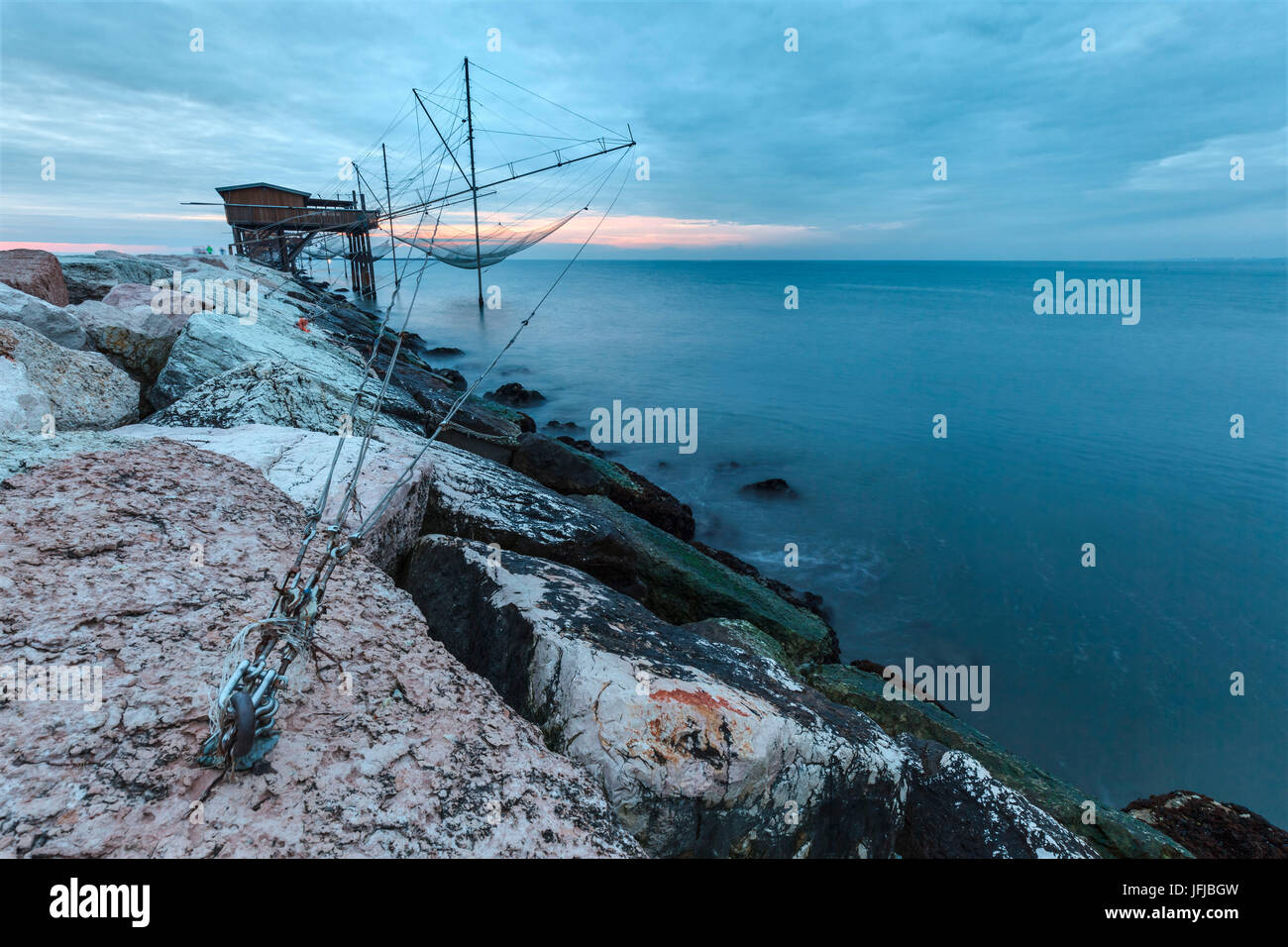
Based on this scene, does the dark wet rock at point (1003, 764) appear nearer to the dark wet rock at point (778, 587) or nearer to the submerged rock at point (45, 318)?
the dark wet rock at point (778, 587)

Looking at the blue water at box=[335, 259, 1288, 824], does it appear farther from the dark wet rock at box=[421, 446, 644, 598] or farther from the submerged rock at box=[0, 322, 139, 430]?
the submerged rock at box=[0, 322, 139, 430]

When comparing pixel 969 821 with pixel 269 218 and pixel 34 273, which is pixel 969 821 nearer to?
pixel 34 273

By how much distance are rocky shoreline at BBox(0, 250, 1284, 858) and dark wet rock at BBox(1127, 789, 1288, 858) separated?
0.95 m

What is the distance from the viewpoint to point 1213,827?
6.18 meters

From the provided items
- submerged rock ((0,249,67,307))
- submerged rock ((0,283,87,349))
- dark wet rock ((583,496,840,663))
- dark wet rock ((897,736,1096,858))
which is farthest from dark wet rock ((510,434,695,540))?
dark wet rock ((897,736,1096,858))

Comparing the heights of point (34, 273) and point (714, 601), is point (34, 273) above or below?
above

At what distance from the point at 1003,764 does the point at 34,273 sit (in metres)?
14.5

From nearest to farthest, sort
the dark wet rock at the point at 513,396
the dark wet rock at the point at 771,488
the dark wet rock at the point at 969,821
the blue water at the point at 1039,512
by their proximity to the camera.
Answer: the dark wet rock at the point at 969,821 < the blue water at the point at 1039,512 < the dark wet rock at the point at 771,488 < the dark wet rock at the point at 513,396

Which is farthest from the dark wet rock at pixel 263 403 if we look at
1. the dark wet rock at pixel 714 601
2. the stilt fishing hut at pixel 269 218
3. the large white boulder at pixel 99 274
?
the stilt fishing hut at pixel 269 218

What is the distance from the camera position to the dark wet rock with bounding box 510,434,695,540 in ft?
38.4

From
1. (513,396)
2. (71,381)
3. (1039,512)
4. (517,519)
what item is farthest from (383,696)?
(513,396)

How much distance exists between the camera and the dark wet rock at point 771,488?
17.8m

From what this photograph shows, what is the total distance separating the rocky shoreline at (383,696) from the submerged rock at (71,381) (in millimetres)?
25
